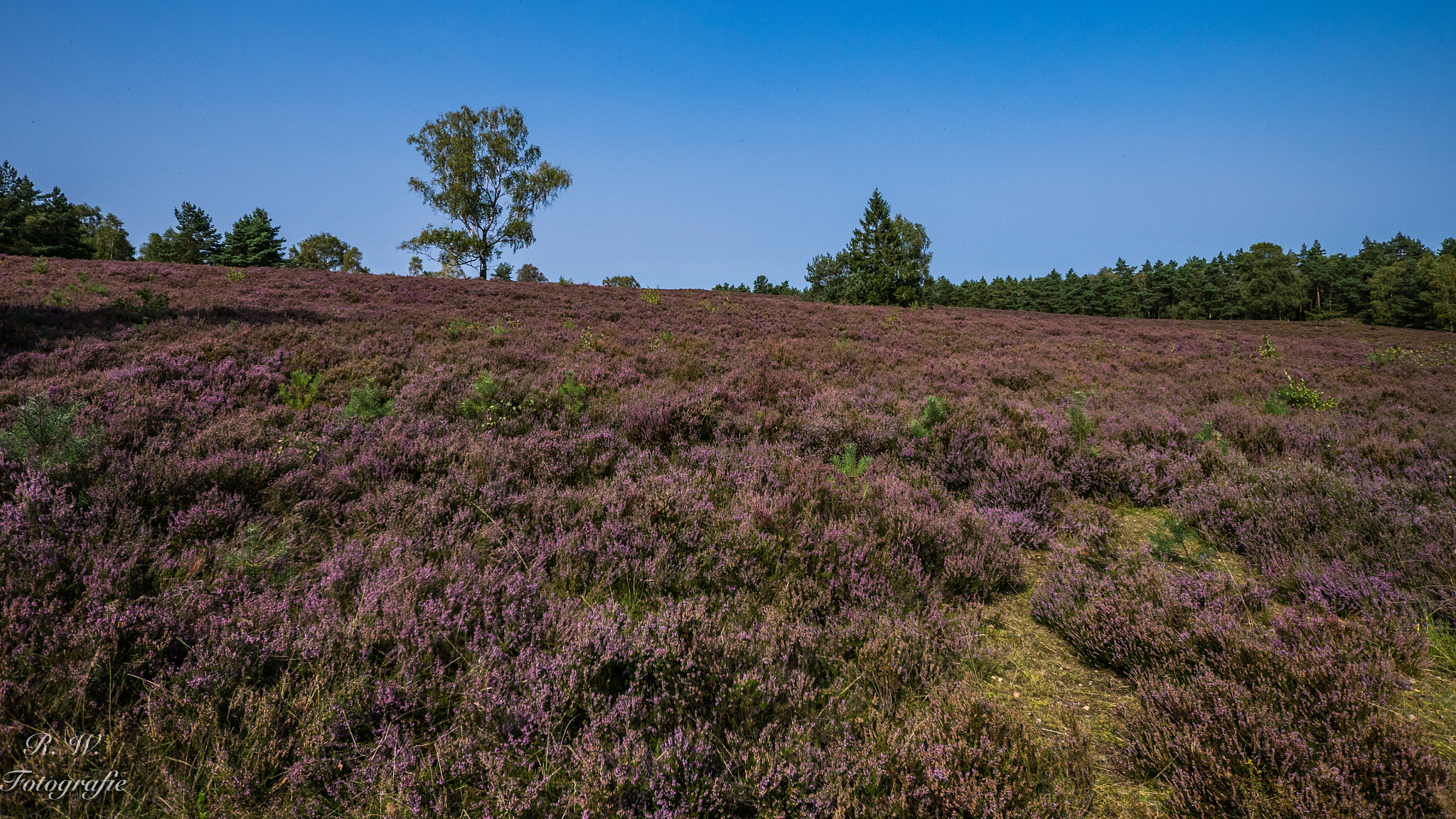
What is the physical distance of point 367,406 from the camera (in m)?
5.16

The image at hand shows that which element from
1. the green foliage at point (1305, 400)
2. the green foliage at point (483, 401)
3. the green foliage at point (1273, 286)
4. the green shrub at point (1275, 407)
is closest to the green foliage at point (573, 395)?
the green foliage at point (483, 401)

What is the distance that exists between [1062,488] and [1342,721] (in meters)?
2.89

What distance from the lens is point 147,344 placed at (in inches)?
256

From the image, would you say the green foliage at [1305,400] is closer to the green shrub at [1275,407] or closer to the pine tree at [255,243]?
the green shrub at [1275,407]

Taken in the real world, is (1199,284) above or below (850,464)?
above

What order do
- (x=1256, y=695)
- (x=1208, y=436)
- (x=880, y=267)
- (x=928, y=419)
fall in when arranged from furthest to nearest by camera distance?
1. (x=880, y=267)
2. (x=928, y=419)
3. (x=1208, y=436)
4. (x=1256, y=695)

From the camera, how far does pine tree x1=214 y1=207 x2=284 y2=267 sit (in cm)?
4778

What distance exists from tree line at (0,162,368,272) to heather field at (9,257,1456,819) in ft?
132

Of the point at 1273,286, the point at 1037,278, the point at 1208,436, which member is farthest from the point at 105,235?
the point at 1273,286

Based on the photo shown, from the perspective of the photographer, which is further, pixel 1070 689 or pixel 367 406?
pixel 367 406

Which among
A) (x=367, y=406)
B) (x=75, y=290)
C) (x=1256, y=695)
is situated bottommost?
(x=1256, y=695)

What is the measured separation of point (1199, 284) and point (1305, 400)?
3631 inches

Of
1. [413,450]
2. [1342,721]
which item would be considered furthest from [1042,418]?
[413,450]

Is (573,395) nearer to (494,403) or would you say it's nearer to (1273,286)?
(494,403)
